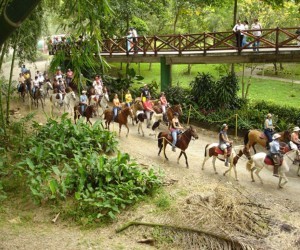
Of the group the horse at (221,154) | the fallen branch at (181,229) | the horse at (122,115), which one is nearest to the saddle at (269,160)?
the horse at (221,154)

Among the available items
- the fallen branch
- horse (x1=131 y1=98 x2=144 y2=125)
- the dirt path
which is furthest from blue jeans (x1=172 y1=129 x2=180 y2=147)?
the fallen branch

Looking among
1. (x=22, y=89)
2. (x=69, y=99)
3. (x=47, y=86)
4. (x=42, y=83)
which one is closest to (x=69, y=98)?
(x=69, y=99)

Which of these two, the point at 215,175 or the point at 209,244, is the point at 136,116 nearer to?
the point at 215,175

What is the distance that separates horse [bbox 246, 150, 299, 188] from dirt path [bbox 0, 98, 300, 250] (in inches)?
16.7

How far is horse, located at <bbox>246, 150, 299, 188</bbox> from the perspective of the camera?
12.4 m

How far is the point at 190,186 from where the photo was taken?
1147 centimetres

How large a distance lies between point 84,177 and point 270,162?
6250 millimetres

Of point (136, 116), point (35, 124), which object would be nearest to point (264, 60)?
point (136, 116)

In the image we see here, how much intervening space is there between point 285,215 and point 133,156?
6.00 meters

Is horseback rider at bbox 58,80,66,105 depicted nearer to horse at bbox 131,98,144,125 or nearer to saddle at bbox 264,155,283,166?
horse at bbox 131,98,144,125

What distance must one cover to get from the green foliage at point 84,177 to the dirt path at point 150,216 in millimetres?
468

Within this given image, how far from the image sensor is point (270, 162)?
12.5 metres

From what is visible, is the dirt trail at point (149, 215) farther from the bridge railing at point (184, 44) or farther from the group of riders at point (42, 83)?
the group of riders at point (42, 83)

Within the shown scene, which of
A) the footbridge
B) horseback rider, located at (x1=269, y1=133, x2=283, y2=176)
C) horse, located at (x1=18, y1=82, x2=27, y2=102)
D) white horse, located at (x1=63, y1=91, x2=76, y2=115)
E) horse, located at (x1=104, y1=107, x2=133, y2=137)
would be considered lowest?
horseback rider, located at (x1=269, y1=133, x2=283, y2=176)
